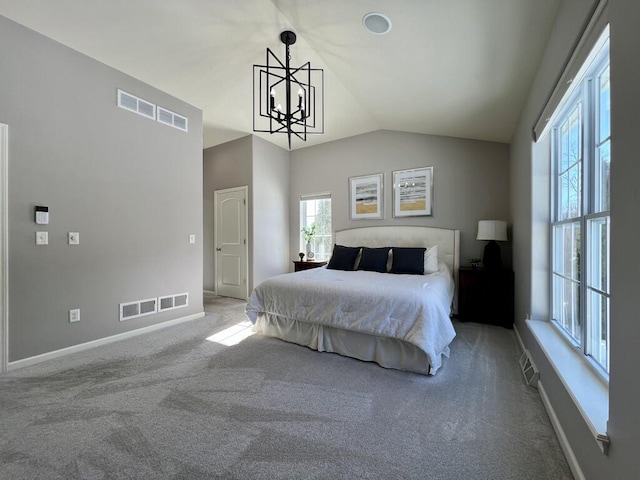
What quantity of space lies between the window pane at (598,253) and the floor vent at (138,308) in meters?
4.10

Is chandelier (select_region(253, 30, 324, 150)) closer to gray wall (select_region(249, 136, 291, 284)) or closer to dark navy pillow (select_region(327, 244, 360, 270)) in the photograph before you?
gray wall (select_region(249, 136, 291, 284))

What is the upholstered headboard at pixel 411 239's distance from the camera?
13.6 feet

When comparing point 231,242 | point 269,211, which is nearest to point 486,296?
point 269,211

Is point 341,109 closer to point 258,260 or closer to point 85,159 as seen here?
point 258,260

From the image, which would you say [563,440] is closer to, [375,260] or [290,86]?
[375,260]

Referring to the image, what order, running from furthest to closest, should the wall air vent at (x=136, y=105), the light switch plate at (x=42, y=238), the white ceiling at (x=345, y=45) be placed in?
the wall air vent at (x=136, y=105) < the light switch plate at (x=42, y=238) < the white ceiling at (x=345, y=45)

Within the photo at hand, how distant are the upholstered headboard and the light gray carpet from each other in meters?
1.67

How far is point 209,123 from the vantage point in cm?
467

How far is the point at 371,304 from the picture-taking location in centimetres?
254

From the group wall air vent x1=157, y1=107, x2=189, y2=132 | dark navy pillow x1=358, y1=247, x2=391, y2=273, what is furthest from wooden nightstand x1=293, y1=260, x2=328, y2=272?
wall air vent x1=157, y1=107, x2=189, y2=132

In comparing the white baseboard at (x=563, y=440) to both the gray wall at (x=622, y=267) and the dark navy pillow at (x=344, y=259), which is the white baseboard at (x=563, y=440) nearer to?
the gray wall at (x=622, y=267)

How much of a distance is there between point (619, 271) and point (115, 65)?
4.38m

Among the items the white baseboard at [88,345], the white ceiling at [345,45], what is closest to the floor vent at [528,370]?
the white ceiling at [345,45]

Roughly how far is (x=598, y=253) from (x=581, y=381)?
68 cm
